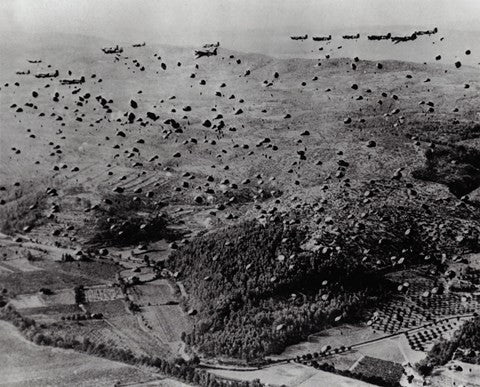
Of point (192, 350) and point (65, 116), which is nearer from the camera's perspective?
point (192, 350)

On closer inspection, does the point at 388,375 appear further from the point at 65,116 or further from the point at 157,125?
the point at 65,116

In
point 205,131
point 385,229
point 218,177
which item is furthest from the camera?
point 205,131

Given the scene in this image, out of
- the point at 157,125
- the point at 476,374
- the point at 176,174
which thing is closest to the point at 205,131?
the point at 157,125

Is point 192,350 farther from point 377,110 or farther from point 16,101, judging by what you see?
point 16,101

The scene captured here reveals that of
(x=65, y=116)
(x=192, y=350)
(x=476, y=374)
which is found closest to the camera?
(x=476, y=374)

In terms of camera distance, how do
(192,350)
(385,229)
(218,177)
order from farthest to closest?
(218,177), (385,229), (192,350)

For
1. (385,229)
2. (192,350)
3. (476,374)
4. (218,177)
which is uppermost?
(218,177)

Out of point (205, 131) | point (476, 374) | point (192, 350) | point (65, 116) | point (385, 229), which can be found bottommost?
point (476, 374)

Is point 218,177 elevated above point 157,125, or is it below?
below

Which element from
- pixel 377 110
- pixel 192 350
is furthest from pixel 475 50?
pixel 192 350
